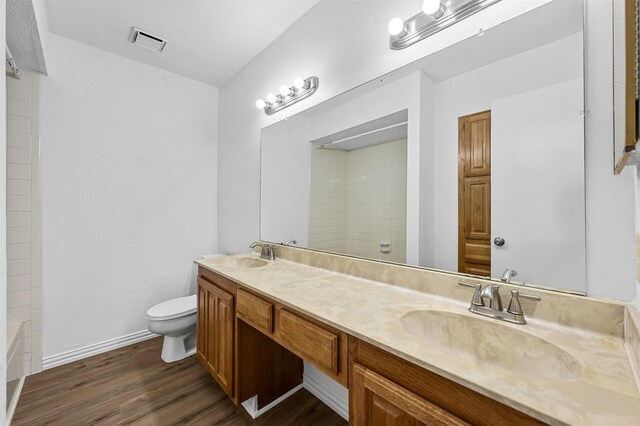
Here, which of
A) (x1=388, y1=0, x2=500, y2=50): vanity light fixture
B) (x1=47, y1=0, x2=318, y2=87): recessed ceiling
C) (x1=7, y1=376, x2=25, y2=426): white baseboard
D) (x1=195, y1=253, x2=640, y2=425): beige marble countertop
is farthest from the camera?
(x1=47, y1=0, x2=318, y2=87): recessed ceiling

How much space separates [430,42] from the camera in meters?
1.23

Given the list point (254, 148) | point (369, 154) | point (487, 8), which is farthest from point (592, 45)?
point (254, 148)

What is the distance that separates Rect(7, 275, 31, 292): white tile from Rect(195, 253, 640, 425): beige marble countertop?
5.86 feet

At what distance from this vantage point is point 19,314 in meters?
1.92

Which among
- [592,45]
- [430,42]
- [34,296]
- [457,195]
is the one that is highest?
[430,42]

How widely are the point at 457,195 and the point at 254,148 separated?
1811 millimetres

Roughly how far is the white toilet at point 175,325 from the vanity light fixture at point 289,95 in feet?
5.58

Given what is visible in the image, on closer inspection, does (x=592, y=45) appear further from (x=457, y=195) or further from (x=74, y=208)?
(x=74, y=208)

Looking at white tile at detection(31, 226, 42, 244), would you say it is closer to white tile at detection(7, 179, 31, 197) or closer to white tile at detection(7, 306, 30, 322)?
white tile at detection(7, 179, 31, 197)

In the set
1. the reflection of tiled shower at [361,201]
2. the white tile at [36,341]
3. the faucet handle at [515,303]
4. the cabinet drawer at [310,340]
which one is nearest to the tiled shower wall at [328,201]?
the reflection of tiled shower at [361,201]

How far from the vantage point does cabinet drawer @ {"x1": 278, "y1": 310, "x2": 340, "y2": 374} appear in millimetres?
925

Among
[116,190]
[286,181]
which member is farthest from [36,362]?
[286,181]

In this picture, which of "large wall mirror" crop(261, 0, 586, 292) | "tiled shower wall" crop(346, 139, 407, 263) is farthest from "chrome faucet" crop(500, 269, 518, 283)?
"tiled shower wall" crop(346, 139, 407, 263)

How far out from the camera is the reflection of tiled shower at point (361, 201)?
1.37 m
